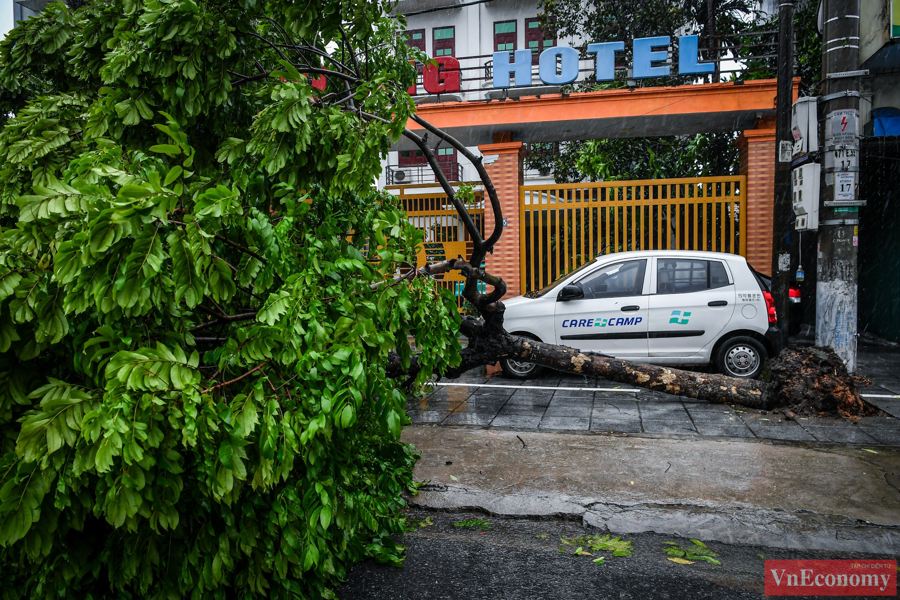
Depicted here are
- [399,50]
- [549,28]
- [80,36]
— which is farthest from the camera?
[549,28]

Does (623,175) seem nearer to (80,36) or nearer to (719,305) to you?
(719,305)

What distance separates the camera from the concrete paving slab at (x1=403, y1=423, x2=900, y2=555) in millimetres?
3742

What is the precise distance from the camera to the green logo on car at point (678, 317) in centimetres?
784

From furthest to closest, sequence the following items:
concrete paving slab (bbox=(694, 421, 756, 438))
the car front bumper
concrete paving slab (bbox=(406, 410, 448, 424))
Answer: the car front bumper < concrete paving slab (bbox=(406, 410, 448, 424)) < concrete paving slab (bbox=(694, 421, 756, 438))

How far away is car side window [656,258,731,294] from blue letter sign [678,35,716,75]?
510cm

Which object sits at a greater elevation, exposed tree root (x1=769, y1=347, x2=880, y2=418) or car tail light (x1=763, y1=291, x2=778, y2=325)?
car tail light (x1=763, y1=291, x2=778, y2=325)

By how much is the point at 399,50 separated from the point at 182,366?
10.8 ft

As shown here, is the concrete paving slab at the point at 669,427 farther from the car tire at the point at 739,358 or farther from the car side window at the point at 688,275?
the car side window at the point at 688,275

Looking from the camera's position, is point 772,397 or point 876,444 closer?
point 876,444

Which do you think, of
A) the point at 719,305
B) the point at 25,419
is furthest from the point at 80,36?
the point at 719,305

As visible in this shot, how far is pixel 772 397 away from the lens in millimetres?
6379

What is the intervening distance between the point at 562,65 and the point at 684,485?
9580mm
